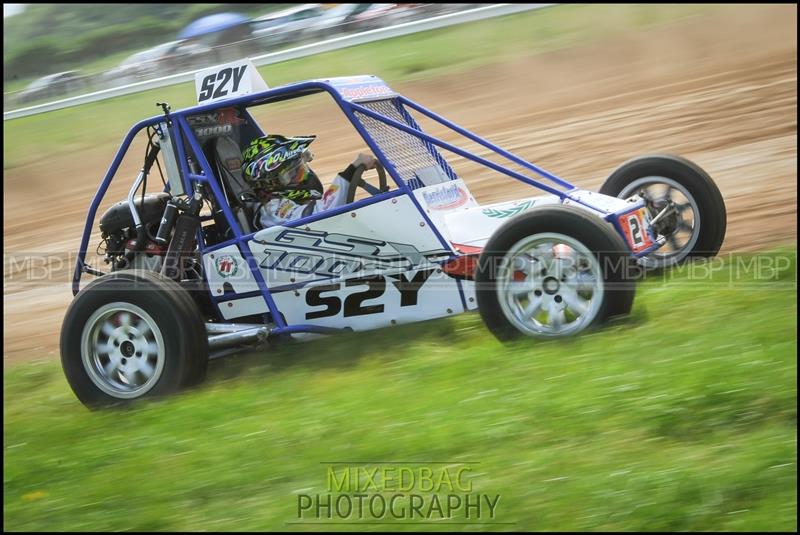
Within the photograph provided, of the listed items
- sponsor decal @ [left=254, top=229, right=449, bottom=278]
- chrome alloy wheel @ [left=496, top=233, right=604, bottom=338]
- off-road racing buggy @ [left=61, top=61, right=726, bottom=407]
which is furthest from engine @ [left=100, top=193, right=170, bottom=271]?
chrome alloy wheel @ [left=496, top=233, right=604, bottom=338]

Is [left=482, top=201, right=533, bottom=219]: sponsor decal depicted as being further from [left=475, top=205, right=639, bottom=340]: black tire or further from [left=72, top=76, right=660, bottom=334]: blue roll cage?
[left=475, top=205, right=639, bottom=340]: black tire

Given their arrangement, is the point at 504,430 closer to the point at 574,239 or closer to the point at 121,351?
the point at 574,239

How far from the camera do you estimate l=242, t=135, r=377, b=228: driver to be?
6008 millimetres

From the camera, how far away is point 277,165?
239 inches

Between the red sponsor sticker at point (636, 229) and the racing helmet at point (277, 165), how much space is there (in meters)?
1.92

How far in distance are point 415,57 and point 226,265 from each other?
34.0 feet

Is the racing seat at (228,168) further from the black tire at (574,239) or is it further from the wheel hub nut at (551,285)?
the wheel hub nut at (551,285)

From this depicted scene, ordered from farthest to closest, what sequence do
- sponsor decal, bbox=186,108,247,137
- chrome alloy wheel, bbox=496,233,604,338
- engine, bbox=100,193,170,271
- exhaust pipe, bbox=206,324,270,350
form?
1. engine, bbox=100,193,170,271
2. sponsor decal, bbox=186,108,247,137
3. exhaust pipe, bbox=206,324,270,350
4. chrome alloy wheel, bbox=496,233,604,338

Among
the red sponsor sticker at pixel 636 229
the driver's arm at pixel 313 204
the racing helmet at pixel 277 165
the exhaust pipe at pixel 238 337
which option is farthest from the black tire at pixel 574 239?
the racing helmet at pixel 277 165

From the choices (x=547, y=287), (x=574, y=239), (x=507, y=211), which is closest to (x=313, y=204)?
(x=507, y=211)

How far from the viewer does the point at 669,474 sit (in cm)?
355

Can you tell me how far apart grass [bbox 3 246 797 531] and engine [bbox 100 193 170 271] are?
0.99 m

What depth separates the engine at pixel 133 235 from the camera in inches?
249

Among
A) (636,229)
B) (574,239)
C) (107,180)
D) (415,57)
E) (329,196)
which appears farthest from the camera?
(415,57)
